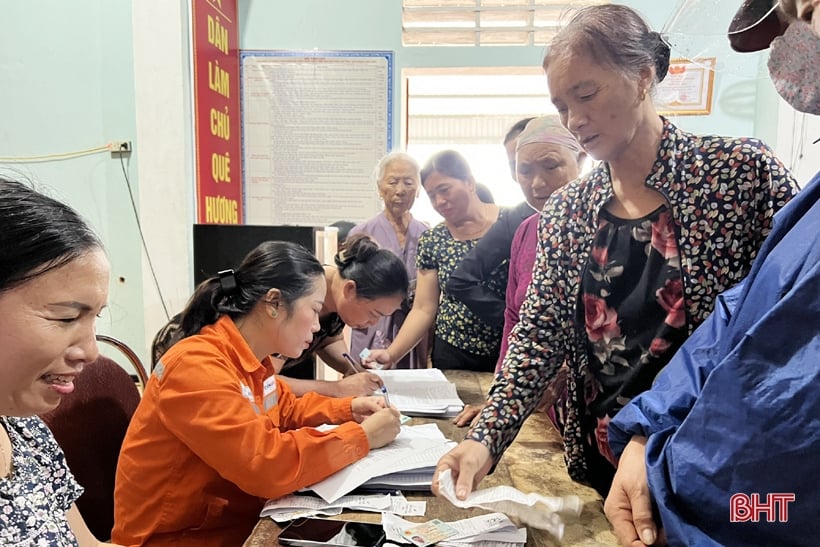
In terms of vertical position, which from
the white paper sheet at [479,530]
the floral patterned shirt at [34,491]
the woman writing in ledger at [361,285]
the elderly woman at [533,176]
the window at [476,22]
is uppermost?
the window at [476,22]

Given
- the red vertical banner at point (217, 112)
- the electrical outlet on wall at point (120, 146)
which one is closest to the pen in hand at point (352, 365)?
the red vertical banner at point (217, 112)

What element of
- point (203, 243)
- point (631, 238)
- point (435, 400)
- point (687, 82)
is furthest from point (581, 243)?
point (687, 82)

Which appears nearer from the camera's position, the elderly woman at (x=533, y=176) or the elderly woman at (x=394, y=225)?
the elderly woman at (x=533, y=176)

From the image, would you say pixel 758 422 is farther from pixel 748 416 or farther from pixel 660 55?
pixel 660 55

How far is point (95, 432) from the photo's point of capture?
1.15 meters

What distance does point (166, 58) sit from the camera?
2311mm

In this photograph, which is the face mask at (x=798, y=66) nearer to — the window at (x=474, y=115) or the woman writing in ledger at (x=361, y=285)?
the woman writing in ledger at (x=361, y=285)

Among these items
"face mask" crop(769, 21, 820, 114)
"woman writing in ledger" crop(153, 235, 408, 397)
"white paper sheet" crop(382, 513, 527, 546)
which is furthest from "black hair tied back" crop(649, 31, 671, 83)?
"woman writing in ledger" crop(153, 235, 408, 397)

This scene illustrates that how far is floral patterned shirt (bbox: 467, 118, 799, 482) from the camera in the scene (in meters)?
0.76

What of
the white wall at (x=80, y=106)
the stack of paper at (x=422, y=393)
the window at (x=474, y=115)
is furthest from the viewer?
the window at (x=474, y=115)

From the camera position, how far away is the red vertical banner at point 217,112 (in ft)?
8.05

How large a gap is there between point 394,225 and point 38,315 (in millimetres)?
1980

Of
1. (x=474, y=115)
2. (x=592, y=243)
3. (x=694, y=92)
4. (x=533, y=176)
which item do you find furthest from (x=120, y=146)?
(x=474, y=115)

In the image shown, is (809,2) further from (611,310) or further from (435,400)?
(435,400)
